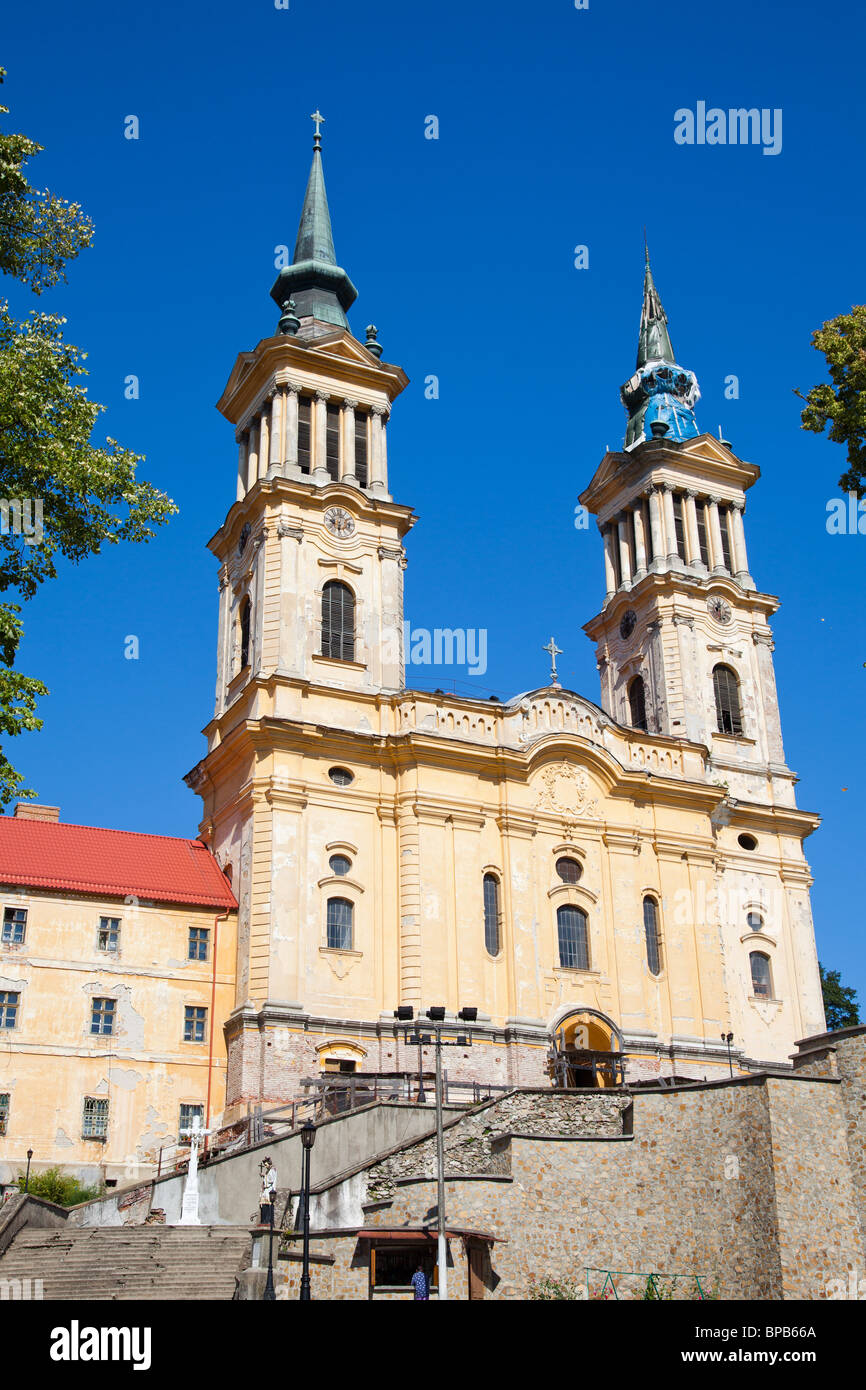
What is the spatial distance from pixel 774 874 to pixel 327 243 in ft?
101

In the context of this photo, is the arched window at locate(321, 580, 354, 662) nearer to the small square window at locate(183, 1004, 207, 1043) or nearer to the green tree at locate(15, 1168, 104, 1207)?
the small square window at locate(183, 1004, 207, 1043)

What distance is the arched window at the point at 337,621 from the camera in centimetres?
4416

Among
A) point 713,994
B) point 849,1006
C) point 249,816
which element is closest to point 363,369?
point 249,816

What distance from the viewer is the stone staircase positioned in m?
24.7

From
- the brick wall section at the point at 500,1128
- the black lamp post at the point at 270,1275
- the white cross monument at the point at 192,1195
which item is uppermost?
the brick wall section at the point at 500,1128

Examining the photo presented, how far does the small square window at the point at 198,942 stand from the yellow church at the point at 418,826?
0.87 ft

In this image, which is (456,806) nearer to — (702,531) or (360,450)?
(360,450)

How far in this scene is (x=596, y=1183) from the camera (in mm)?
27359

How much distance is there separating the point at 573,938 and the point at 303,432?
65.8 feet

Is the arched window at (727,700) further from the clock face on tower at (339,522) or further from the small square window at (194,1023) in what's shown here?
the small square window at (194,1023)

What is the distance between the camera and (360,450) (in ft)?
158

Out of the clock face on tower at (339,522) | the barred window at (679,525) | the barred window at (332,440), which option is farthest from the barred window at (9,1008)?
the barred window at (679,525)
